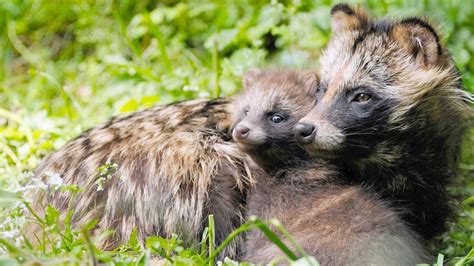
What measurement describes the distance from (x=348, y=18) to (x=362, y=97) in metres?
0.75

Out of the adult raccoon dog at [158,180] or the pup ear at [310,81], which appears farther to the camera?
the pup ear at [310,81]

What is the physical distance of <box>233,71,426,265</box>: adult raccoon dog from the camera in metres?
4.26

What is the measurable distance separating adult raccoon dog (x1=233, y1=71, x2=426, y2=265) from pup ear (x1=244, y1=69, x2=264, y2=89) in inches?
1.0

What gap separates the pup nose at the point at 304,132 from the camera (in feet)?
15.0

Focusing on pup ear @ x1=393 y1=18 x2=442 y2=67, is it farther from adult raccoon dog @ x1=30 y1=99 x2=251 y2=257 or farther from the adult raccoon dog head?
adult raccoon dog @ x1=30 y1=99 x2=251 y2=257

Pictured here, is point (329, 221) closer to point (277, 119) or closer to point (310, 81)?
point (277, 119)

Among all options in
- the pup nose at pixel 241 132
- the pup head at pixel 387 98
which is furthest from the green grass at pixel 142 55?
the pup nose at pixel 241 132

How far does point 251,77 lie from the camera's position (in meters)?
5.54

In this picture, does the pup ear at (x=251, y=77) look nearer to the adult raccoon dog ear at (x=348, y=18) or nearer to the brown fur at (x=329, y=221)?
the adult raccoon dog ear at (x=348, y=18)

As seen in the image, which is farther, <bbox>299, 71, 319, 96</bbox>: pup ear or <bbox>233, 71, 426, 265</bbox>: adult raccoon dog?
<bbox>299, 71, 319, 96</bbox>: pup ear

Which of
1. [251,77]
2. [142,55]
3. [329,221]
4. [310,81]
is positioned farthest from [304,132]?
[142,55]

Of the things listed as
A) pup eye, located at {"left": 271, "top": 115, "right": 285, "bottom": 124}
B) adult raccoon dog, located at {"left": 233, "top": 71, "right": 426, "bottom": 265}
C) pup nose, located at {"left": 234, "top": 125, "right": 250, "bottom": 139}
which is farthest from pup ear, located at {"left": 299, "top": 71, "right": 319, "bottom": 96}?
pup nose, located at {"left": 234, "top": 125, "right": 250, "bottom": 139}

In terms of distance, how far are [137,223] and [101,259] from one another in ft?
3.11

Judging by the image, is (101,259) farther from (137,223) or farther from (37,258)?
(137,223)
